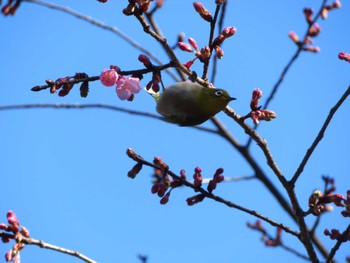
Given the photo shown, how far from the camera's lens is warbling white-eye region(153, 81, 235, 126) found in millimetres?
2707

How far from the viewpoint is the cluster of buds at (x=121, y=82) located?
267cm

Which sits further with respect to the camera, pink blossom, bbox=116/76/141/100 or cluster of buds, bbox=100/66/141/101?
pink blossom, bbox=116/76/141/100

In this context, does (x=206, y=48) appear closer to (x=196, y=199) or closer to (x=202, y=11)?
(x=202, y=11)

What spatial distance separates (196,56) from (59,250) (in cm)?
148

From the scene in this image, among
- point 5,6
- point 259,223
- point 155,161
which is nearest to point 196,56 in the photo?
point 155,161

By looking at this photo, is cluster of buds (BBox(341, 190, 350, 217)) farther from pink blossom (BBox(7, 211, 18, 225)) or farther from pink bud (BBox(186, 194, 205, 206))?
pink blossom (BBox(7, 211, 18, 225))

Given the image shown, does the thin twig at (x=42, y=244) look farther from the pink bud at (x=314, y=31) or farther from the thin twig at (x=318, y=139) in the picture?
the pink bud at (x=314, y=31)

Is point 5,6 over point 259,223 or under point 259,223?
under

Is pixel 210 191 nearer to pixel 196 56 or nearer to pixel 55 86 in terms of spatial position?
pixel 196 56

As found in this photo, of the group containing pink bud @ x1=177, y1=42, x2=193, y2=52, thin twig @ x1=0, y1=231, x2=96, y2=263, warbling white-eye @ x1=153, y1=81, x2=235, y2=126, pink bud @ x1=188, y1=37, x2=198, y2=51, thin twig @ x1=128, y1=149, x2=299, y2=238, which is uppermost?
pink bud @ x1=188, y1=37, x2=198, y2=51

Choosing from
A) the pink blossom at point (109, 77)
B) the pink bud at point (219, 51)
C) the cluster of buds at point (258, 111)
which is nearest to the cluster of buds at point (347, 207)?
the cluster of buds at point (258, 111)

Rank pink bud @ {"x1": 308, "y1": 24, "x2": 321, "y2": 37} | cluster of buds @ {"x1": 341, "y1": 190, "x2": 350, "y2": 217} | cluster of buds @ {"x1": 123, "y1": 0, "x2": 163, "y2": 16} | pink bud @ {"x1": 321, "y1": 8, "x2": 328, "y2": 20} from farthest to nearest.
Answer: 1. pink bud @ {"x1": 308, "y1": 24, "x2": 321, "y2": 37}
2. pink bud @ {"x1": 321, "y1": 8, "x2": 328, "y2": 20}
3. cluster of buds @ {"x1": 341, "y1": 190, "x2": 350, "y2": 217}
4. cluster of buds @ {"x1": 123, "y1": 0, "x2": 163, "y2": 16}

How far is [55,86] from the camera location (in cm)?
254

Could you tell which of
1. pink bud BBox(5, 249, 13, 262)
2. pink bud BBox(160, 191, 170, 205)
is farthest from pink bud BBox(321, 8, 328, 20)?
pink bud BBox(5, 249, 13, 262)
